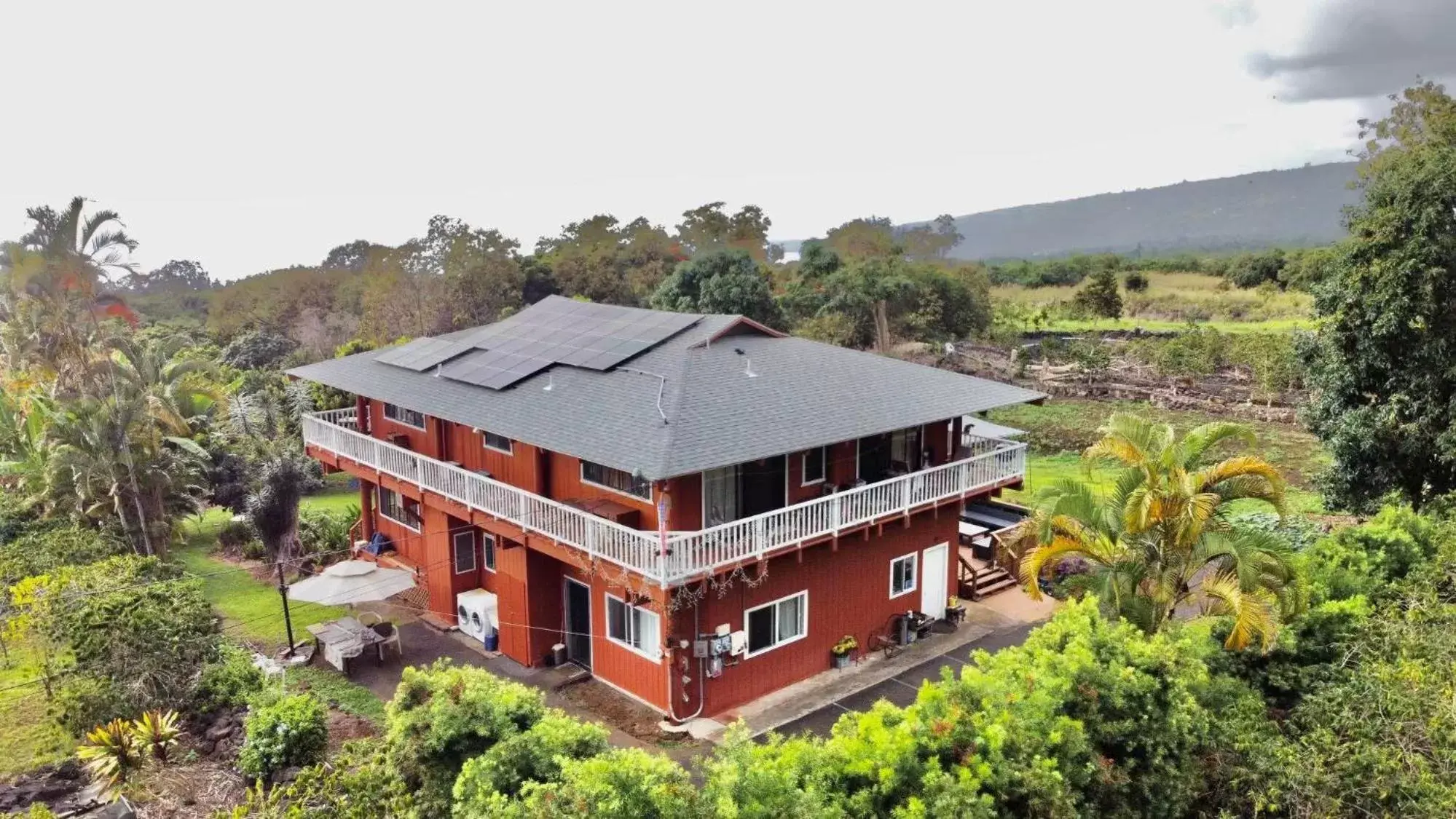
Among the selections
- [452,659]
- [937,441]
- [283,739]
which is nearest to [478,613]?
[452,659]

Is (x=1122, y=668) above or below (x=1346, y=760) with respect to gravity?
above

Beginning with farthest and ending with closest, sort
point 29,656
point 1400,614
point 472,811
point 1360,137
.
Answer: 1. point 1360,137
2. point 29,656
3. point 1400,614
4. point 472,811

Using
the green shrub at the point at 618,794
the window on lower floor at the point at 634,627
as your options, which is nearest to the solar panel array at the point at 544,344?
the window on lower floor at the point at 634,627

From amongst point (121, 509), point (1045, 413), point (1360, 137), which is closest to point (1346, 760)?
point (1360, 137)

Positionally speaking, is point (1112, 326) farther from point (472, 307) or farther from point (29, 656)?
point (29, 656)

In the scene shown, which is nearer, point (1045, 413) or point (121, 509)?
point (121, 509)

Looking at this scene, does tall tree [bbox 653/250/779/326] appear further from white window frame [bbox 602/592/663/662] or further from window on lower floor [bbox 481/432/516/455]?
white window frame [bbox 602/592/663/662]

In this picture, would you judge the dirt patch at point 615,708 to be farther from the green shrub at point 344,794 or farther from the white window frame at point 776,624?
the green shrub at point 344,794

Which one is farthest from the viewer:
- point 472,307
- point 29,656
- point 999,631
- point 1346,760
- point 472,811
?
point 472,307

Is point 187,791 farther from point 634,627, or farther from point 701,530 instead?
point 701,530
